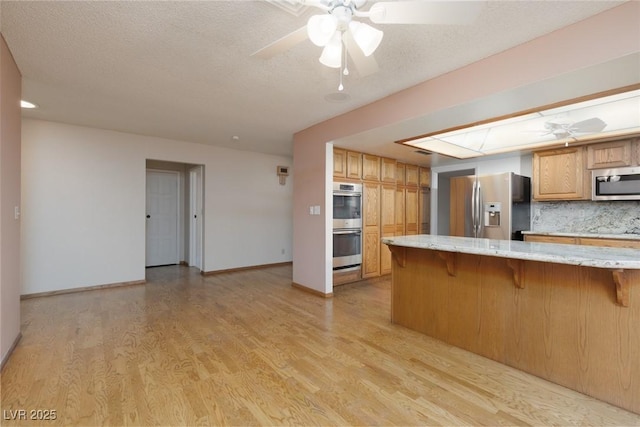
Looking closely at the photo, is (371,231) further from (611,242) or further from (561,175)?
(611,242)

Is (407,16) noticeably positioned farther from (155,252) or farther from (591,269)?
(155,252)

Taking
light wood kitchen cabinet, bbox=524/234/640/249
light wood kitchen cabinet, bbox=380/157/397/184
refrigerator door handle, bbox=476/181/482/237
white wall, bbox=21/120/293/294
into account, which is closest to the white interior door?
white wall, bbox=21/120/293/294

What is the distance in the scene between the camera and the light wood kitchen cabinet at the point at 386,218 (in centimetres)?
488

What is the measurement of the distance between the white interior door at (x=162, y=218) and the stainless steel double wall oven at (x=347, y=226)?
4.01 m

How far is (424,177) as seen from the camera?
5801 mm

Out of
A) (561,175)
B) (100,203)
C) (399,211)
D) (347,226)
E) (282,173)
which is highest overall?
(282,173)

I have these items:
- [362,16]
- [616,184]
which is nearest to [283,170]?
[362,16]

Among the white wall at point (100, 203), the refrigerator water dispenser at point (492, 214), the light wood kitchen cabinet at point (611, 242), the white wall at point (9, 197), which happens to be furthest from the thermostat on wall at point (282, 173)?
the light wood kitchen cabinet at point (611, 242)

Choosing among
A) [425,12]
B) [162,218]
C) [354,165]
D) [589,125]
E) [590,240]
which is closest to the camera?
[425,12]

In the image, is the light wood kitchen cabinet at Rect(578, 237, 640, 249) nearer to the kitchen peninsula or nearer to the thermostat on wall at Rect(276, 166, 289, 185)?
the kitchen peninsula

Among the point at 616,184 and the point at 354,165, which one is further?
the point at 354,165

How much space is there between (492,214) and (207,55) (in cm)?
418

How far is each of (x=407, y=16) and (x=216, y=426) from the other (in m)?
2.37

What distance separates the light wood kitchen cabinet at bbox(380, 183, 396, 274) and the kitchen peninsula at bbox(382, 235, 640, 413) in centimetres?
207
